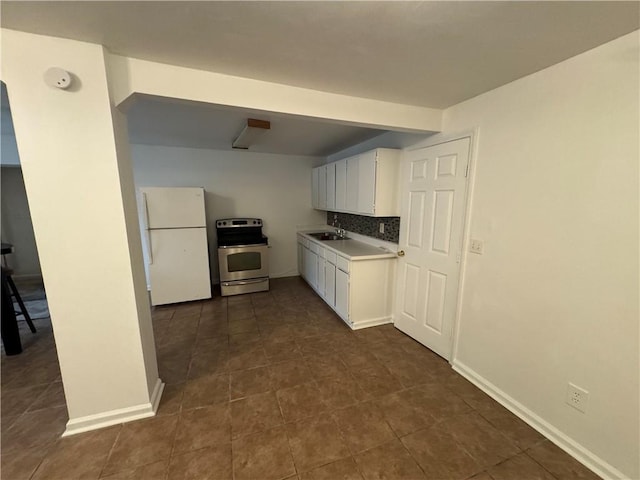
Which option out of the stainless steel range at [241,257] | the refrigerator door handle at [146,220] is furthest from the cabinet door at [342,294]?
the refrigerator door handle at [146,220]

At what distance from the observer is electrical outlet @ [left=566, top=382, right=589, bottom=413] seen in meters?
1.45

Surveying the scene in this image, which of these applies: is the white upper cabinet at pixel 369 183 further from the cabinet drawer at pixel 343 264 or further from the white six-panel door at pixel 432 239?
the cabinet drawer at pixel 343 264

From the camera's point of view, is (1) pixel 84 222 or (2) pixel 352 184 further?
(2) pixel 352 184

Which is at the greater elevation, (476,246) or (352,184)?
(352,184)

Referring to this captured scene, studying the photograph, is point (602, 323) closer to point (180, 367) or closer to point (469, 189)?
point (469, 189)

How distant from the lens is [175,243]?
348 centimetres

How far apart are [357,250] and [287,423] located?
1.93 metres

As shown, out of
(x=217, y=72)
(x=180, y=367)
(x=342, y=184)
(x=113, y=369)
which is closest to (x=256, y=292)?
(x=180, y=367)

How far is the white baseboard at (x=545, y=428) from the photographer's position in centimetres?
138

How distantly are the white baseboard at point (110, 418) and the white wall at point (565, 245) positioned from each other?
2.45 m

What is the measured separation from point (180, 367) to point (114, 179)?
1665 mm

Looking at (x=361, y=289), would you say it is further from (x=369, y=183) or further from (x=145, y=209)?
(x=145, y=209)

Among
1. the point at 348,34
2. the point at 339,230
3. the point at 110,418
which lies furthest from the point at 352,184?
the point at 110,418

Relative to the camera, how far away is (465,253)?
2.12 meters
